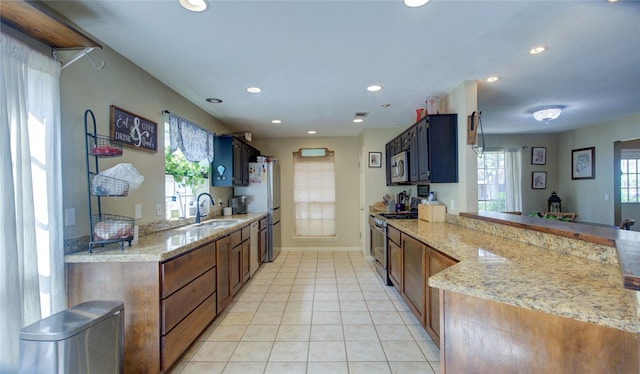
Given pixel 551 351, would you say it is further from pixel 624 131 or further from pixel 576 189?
pixel 576 189

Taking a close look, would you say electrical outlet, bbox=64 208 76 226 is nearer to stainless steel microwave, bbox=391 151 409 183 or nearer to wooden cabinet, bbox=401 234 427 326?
wooden cabinet, bbox=401 234 427 326

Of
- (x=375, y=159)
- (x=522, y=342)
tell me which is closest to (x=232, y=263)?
(x=522, y=342)

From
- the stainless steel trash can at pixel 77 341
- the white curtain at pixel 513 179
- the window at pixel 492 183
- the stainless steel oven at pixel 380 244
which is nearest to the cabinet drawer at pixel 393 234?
the stainless steel oven at pixel 380 244

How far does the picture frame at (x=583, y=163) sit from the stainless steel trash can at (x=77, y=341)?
289 inches

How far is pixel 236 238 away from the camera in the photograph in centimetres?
323

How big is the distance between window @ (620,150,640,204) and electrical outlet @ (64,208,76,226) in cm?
811

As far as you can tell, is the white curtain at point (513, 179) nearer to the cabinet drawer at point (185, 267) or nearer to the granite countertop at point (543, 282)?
the granite countertop at point (543, 282)

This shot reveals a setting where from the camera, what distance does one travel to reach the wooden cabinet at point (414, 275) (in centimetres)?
232

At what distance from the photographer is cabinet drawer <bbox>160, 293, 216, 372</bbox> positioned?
5.99ft

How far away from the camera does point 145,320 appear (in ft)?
5.77

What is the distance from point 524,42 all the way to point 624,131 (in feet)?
14.2

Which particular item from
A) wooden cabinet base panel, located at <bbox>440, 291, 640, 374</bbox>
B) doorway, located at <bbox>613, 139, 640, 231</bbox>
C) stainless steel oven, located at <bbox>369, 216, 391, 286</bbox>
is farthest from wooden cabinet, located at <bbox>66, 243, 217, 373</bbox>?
doorway, located at <bbox>613, 139, 640, 231</bbox>

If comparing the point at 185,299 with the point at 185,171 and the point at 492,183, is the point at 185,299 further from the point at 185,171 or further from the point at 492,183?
the point at 492,183

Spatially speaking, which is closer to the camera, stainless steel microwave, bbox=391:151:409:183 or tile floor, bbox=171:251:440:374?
tile floor, bbox=171:251:440:374
